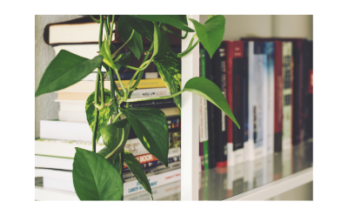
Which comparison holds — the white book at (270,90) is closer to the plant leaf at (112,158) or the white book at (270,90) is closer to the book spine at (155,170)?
the book spine at (155,170)

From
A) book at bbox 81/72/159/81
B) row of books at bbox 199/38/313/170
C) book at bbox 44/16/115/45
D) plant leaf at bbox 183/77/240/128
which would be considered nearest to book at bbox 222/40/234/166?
row of books at bbox 199/38/313/170

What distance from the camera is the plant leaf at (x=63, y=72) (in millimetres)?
276

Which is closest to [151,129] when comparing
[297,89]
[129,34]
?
[129,34]

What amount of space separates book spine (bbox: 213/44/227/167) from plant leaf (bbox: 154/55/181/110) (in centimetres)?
38

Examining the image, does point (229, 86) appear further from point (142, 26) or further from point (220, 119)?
point (142, 26)

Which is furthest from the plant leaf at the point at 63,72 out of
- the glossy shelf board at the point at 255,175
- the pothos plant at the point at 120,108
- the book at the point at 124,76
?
the glossy shelf board at the point at 255,175

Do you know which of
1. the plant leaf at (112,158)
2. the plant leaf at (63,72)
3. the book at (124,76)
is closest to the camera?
the plant leaf at (63,72)

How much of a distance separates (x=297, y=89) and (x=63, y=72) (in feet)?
2.98

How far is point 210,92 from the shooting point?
36 centimetres

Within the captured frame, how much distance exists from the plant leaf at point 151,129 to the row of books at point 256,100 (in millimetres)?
417

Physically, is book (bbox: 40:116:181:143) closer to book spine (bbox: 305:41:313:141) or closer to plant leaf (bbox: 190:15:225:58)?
plant leaf (bbox: 190:15:225:58)
